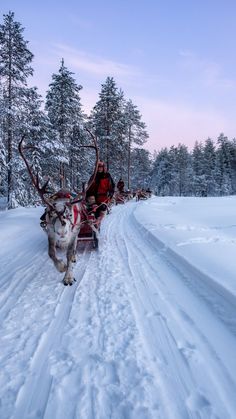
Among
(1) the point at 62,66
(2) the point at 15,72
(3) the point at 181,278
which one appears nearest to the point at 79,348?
(3) the point at 181,278

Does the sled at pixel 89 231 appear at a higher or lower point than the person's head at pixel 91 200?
lower

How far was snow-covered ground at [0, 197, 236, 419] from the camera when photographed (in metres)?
2.73

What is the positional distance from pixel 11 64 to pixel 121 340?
22.5m

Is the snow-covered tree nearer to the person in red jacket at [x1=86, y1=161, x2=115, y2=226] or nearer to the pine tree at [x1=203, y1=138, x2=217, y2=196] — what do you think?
the pine tree at [x1=203, y1=138, x2=217, y2=196]

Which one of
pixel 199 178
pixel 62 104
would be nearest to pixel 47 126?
pixel 62 104

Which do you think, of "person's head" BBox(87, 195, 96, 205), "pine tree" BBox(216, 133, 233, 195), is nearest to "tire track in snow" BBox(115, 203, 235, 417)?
"person's head" BBox(87, 195, 96, 205)

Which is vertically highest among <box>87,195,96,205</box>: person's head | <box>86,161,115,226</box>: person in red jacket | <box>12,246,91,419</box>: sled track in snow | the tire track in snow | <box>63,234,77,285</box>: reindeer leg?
<box>86,161,115,226</box>: person in red jacket

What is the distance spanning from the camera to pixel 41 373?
3152 millimetres

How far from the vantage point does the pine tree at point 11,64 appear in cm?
2106

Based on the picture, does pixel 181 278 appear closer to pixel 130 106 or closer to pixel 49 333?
pixel 49 333

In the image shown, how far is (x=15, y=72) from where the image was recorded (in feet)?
70.7

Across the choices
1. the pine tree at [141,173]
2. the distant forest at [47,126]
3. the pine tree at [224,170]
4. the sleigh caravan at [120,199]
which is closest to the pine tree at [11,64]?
the distant forest at [47,126]

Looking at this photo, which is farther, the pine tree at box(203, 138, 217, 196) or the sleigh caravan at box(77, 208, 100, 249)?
the pine tree at box(203, 138, 217, 196)

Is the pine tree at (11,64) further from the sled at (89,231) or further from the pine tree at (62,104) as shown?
the sled at (89,231)
